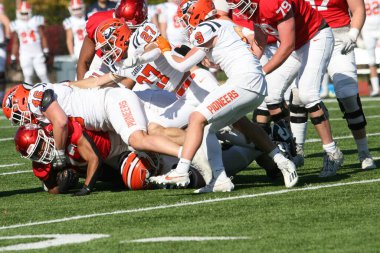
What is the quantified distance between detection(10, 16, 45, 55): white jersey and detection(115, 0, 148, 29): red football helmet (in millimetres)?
10010

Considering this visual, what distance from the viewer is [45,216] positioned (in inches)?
262

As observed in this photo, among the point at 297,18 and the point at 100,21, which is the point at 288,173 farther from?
the point at 100,21

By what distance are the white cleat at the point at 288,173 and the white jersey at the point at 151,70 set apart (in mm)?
1036

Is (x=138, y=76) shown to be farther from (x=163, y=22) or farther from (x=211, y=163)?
(x=163, y=22)

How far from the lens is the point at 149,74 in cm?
800

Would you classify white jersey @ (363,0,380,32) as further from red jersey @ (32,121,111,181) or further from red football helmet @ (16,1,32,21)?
red jersey @ (32,121,111,181)

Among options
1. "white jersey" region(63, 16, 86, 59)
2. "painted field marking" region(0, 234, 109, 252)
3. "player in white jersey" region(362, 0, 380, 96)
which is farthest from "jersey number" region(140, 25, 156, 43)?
"player in white jersey" region(362, 0, 380, 96)

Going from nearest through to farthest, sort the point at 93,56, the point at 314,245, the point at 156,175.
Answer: the point at 314,245 → the point at 156,175 → the point at 93,56

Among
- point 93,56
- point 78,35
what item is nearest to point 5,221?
point 93,56

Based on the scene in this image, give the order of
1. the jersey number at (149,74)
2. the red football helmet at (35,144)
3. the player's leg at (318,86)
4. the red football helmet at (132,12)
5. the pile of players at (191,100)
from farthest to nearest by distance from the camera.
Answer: the red football helmet at (132,12)
the player's leg at (318,86)
the jersey number at (149,74)
the red football helmet at (35,144)
the pile of players at (191,100)

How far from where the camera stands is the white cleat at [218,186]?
24.2 feet

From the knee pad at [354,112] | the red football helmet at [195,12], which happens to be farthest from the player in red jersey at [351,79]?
the red football helmet at [195,12]

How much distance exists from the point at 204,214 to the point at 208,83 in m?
1.91

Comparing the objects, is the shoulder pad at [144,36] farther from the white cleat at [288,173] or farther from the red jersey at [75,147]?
the white cleat at [288,173]
